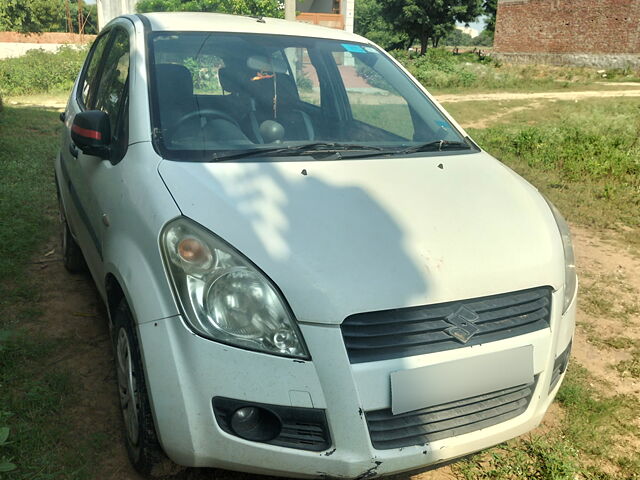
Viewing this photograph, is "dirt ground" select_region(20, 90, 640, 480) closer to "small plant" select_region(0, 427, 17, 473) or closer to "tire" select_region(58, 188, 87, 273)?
"tire" select_region(58, 188, 87, 273)

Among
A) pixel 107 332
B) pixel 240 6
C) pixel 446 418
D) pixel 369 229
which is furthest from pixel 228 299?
pixel 240 6

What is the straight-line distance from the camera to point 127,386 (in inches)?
87.6

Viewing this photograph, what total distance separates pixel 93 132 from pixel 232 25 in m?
1.01

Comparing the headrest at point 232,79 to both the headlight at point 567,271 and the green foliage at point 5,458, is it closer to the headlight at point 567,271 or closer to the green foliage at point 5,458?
the headlight at point 567,271

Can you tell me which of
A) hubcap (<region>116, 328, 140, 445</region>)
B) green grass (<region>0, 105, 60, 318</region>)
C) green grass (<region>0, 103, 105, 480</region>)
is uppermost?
hubcap (<region>116, 328, 140, 445</region>)

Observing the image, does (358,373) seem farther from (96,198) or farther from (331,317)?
(96,198)

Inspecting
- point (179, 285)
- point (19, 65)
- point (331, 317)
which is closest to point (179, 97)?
point (179, 285)

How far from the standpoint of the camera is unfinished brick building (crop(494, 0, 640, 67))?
2991cm

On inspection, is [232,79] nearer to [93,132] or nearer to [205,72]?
[205,72]

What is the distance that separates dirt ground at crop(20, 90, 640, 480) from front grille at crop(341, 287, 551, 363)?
77cm

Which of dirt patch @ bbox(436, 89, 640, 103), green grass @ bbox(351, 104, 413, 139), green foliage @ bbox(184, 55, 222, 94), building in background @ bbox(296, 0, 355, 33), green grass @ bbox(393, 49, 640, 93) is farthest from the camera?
building in background @ bbox(296, 0, 355, 33)

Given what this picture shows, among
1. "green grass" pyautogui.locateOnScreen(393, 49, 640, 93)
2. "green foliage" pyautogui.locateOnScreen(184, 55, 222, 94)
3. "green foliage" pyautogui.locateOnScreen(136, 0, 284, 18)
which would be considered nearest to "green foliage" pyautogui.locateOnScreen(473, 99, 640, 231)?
"green foliage" pyautogui.locateOnScreen(184, 55, 222, 94)

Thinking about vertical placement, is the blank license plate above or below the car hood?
below

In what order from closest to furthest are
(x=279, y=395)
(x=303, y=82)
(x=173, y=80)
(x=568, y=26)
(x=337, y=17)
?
(x=279, y=395) → (x=173, y=80) → (x=303, y=82) → (x=337, y=17) → (x=568, y=26)
